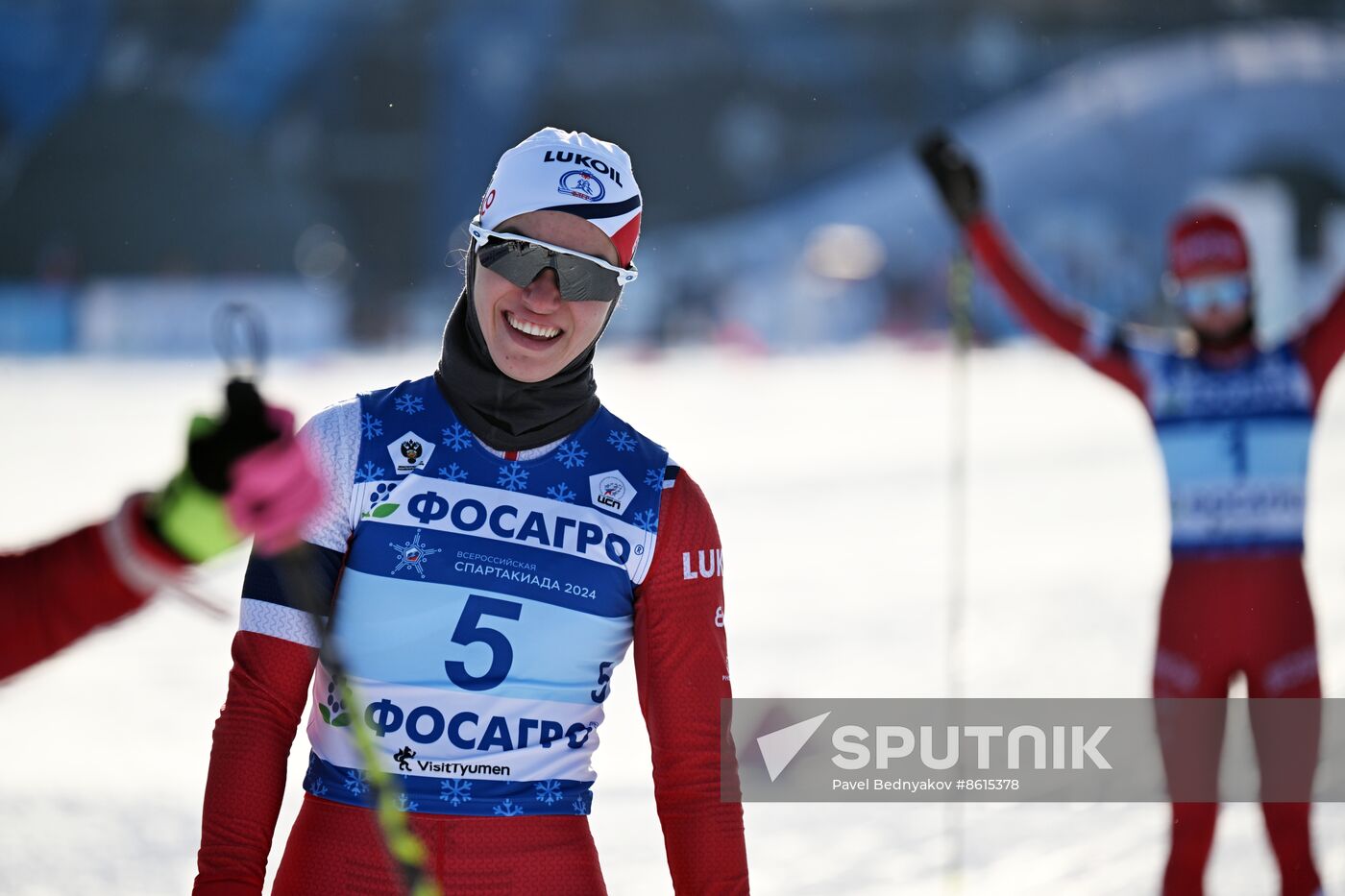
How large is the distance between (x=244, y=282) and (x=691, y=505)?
1101 inches

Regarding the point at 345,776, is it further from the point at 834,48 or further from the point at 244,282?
the point at 834,48

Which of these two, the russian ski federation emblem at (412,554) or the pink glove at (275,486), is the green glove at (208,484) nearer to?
the pink glove at (275,486)

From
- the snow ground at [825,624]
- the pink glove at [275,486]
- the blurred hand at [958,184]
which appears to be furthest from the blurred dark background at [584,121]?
the pink glove at [275,486]

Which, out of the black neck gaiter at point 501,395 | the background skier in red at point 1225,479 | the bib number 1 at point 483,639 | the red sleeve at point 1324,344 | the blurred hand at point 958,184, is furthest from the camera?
the blurred hand at point 958,184

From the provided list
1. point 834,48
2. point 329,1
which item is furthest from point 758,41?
point 329,1

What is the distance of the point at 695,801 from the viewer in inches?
89.0

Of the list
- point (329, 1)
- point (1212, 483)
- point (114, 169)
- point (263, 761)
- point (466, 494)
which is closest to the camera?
point (263, 761)

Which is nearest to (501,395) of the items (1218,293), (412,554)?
(412,554)

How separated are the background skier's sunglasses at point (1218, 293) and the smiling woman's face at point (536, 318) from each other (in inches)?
109

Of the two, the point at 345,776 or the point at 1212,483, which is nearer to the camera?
the point at 345,776

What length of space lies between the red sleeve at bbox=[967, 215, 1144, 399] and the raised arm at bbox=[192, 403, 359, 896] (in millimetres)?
3012

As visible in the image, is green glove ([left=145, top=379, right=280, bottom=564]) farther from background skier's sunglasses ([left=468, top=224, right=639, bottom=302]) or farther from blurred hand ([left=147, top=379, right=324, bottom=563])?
background skier's sunglasses ([left=468, top=224, right=639, bottom=302])

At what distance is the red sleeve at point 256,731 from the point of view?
82.4 inches

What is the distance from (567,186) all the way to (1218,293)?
277 centimetres
